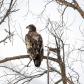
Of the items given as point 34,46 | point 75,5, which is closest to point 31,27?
point 34,46

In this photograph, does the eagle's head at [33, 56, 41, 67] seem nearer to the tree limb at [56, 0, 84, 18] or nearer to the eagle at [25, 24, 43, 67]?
the eagle at [25, 24, 43, 67]

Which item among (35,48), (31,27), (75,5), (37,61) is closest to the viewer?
(37,61)

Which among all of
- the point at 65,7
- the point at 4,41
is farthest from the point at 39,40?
the point at 65,7

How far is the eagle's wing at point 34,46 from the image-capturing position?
4.58m

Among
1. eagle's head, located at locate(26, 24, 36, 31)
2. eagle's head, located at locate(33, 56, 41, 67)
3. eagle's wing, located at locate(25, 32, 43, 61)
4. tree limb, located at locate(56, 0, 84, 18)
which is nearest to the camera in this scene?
eagle's head, located at locate(33, 56, 41, 67)

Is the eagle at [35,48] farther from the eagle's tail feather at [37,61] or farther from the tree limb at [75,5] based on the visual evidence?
the tree limb at [75,5]

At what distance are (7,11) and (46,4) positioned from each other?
6.68 feet

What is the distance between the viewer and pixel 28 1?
17.0 ft

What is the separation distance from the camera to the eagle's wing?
4578 mm

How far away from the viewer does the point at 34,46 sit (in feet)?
15.6

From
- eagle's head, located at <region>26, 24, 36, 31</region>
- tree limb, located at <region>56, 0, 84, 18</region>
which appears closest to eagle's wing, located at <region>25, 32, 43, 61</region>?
eagle's head, located at <region>26, 24, 36, 31</region>

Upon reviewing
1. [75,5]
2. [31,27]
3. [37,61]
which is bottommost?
[37,61]

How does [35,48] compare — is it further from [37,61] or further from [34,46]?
[37,61]

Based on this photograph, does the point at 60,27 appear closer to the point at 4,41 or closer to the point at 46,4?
the point at 46,4
